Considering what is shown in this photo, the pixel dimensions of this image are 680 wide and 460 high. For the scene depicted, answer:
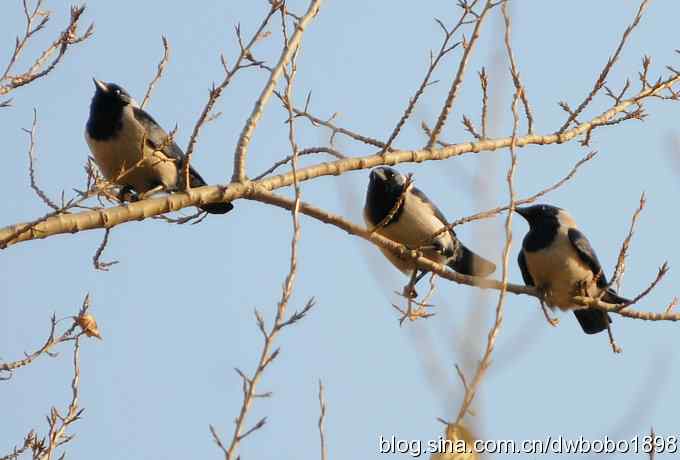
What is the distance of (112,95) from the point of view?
7496 mm

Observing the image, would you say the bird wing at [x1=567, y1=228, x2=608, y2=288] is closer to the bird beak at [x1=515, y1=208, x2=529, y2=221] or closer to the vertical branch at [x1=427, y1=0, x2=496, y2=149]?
the bird beak at [x1=515, y1=208, x2=529, y2=221]

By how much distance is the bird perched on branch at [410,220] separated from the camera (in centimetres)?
779

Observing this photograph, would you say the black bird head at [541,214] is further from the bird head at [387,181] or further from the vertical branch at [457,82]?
the vertical branch at [457,82]

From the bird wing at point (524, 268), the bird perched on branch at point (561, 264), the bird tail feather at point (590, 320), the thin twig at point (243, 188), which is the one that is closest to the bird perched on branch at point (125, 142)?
the thin twig at point (243, 188)

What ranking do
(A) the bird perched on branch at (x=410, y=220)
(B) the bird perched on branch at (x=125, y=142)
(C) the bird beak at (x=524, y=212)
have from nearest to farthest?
1. (B) the bird perched on branch at (x=125, y=142)
2. (A) the bird perched on branch at (x=410, y=220)
3. (C) the bird beak at (x=524, y=212)

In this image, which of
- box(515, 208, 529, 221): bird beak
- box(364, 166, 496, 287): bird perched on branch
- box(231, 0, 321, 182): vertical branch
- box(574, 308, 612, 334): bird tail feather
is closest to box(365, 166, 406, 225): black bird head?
box(364, 166, 496, 287): bird perched on branch

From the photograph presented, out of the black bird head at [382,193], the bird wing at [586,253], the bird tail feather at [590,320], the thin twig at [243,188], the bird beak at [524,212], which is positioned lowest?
the thin twig at [243,188]

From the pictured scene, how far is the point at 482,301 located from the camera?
9.15 feet

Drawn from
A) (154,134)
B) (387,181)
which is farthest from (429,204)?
(154,134)

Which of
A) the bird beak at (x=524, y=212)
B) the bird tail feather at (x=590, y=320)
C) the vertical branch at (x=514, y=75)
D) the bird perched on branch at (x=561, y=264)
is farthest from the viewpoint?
the bird beak at (x=524, y=212)

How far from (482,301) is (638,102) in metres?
4.10

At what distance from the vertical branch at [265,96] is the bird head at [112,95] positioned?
2.63m

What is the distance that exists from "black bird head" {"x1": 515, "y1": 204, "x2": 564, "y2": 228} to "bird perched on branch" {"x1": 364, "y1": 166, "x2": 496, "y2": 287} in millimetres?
607

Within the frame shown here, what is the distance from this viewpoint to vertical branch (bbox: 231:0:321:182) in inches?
183
